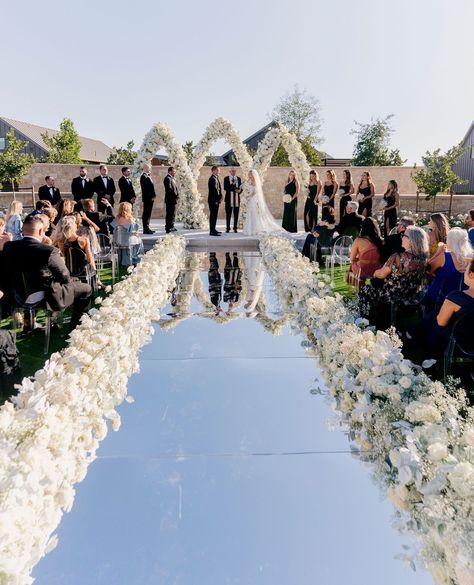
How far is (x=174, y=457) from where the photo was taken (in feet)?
11.9

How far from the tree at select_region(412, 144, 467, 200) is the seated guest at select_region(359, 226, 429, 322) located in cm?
1598

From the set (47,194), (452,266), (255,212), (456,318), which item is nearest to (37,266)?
(456,318)

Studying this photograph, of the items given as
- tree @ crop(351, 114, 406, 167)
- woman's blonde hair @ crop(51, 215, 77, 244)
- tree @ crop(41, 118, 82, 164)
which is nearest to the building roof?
tree @ crop(41, 118, 82, 164)

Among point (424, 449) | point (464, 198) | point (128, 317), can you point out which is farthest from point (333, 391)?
point (464, 198)

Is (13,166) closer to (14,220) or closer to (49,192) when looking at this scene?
(49,192)

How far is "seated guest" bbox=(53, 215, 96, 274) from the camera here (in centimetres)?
716

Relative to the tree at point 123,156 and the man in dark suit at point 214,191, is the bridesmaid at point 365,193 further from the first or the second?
the tree at point 123,156

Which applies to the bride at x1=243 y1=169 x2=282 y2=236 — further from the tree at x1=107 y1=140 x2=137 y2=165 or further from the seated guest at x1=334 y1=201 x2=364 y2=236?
the tree at x1=107 y1=140 x2=137 y2=165

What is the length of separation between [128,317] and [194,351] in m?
1.21

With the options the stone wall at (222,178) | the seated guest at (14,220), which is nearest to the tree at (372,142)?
the stone wall at (222,178)

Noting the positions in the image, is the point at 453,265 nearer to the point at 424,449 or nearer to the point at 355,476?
the point at 355,476

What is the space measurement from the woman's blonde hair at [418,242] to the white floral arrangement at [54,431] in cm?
324

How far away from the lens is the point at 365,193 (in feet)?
44.8

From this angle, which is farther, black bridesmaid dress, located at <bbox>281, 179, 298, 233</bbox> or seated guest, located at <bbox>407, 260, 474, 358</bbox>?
black bridesmaid dress, located at <bbox>281, 179, 298, 233</bbox>
